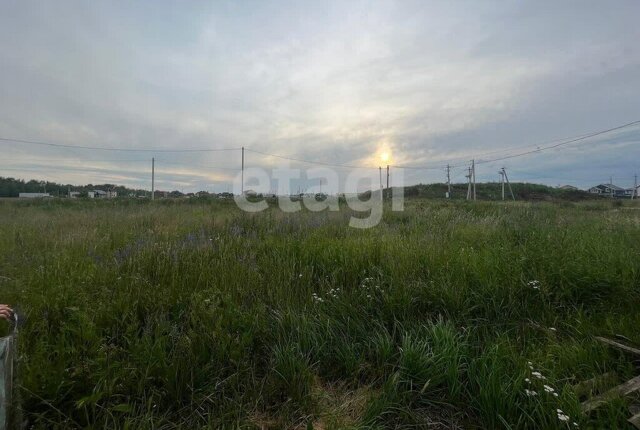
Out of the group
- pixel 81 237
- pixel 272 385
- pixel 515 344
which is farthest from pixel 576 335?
pixel 81 237

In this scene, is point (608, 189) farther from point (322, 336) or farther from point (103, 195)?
point (103, 195)

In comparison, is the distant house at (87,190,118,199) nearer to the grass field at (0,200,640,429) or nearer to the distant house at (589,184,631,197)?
the grass field at (0,200,640,429)

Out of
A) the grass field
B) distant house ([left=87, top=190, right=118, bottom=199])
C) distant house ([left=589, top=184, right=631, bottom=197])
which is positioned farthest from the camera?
distant house ([left=589, top=184, right=631, bottom=197])

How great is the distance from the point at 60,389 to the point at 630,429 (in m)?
2.87

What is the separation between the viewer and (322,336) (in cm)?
221

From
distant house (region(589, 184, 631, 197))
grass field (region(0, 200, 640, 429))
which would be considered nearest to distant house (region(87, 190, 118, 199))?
grass field (region(0, 200, 640, 429))

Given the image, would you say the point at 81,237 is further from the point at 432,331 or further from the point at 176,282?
the point at 432,331

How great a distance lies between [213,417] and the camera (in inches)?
62.5

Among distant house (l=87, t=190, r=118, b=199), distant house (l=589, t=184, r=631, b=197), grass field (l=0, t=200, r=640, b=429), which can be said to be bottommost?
grass field (l=0, t=200, r=640, b=429)

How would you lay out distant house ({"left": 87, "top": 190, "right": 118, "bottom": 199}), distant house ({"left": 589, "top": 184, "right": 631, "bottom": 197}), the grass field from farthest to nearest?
distant house ({"left": 589, "top": 184, "right": 631, "bottom": 197})
distant house ({"left": 87, "top": 190, "right": 118, "bottom": 199})
the grass field

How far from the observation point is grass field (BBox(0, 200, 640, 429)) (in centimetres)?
159

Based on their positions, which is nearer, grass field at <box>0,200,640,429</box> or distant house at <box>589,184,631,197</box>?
grass field at <box>0,200,640,429</box>

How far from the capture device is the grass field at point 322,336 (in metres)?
1.59

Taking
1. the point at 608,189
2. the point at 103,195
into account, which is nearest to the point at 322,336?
the point at 103,195
